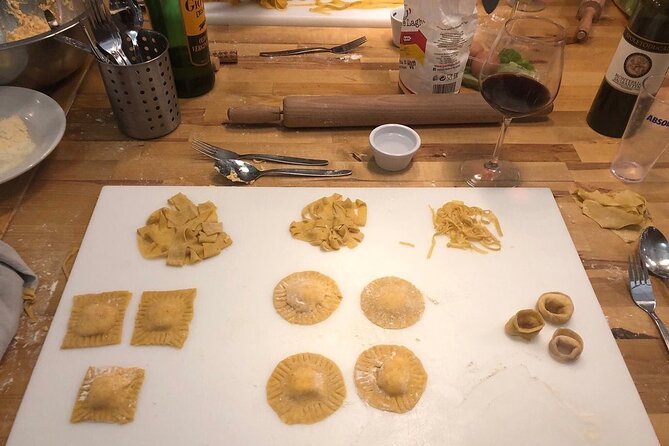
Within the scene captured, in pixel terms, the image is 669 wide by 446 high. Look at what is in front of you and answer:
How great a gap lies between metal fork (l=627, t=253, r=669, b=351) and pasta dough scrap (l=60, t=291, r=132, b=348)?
34.9 inches

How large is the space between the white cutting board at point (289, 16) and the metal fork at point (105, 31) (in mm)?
512

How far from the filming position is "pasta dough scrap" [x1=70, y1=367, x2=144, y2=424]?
0.73 meters

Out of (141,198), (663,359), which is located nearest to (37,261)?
(141,198)

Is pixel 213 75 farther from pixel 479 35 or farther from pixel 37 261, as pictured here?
pixel 479 35

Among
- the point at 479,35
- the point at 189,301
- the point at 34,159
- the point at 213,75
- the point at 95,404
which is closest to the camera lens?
the point at 95,404

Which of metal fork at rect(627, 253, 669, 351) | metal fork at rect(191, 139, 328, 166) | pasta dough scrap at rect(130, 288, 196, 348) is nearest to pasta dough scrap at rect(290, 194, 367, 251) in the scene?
metal fork at rect(191, 139, 328, 166)

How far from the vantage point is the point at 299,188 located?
1.04m

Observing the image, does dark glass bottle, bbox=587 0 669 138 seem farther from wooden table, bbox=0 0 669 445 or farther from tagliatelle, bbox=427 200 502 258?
tagliatelle, bbox=427 200 502 258

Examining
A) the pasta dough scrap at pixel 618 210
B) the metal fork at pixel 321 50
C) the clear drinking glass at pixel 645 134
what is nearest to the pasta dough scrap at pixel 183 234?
the metal fork at pixel 321 50

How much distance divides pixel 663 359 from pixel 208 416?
724 millimetres

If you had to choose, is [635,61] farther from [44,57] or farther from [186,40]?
[44,57]

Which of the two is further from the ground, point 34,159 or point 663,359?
point 34,159

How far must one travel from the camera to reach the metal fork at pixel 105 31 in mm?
1058

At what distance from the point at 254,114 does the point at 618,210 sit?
0.81 m
